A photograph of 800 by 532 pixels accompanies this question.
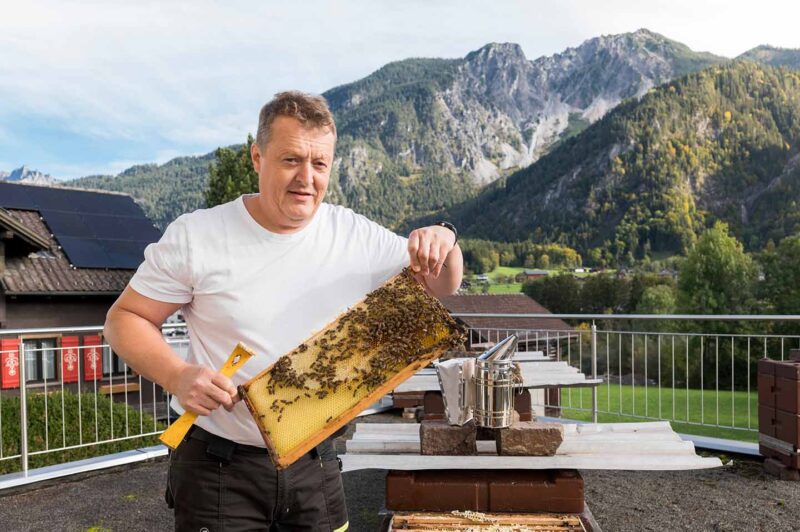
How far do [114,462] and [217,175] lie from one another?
32470 millimetres

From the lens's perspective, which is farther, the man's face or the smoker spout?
the smoker spout

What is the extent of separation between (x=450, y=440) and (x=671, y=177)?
138 metres

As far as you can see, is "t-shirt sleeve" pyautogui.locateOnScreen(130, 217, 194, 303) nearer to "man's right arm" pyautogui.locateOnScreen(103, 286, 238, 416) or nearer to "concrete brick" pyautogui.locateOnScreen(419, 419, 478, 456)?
"man's right arm" pyautogui.locateOnScreen(103, 286, 238, 416)

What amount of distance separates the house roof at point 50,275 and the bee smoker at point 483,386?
18697 mm

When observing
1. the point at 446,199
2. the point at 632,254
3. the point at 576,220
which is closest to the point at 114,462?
the point at 632,254

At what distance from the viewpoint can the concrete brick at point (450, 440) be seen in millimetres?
3996

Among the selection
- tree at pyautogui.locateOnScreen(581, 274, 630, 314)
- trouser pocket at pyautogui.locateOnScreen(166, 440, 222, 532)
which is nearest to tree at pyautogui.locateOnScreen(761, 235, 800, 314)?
tree at pyautogui.locateOnScreen(581, 274, 630, 314)

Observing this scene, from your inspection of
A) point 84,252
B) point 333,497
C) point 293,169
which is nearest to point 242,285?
point 293,169

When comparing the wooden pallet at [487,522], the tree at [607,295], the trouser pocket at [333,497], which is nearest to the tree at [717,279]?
the tree at [607,295]

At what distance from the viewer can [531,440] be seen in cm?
386

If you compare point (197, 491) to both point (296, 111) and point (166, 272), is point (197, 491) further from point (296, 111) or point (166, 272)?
point (296, 111)

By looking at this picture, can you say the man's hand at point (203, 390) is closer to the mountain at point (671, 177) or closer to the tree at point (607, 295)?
the tree at point (607, 295)

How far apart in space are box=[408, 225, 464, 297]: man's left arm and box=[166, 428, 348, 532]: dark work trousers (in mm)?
798

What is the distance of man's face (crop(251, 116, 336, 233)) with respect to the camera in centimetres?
200
